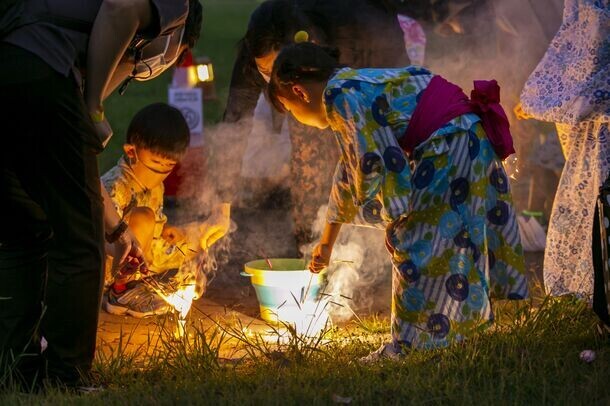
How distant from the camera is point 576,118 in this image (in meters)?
4.98

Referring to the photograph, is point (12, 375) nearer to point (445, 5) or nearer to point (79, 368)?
point (79, 368)

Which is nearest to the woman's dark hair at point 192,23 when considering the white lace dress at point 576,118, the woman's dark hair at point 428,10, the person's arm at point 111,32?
the person's arm at point 111,32

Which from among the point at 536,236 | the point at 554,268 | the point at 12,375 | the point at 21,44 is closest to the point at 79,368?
the point at 12,375

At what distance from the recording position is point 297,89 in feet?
13.7

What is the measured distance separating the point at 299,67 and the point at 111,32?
90 cm

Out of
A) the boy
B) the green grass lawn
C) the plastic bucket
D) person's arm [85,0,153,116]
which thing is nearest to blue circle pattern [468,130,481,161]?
the plastic bucket

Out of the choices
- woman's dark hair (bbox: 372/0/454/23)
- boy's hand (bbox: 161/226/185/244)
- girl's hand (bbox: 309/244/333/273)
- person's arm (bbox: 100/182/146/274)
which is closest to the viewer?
person's arm (bbox: 100/182/146/274)

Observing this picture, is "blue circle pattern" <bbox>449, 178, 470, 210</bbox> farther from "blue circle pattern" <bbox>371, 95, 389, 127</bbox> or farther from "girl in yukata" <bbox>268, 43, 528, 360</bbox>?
"blue circle pattern" <bbox>371, 95, 389, 127</bbox>

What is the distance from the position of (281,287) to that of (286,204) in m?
3.13

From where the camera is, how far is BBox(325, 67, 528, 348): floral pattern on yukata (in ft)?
13.5

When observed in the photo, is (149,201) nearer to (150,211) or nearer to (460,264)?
(150,211)

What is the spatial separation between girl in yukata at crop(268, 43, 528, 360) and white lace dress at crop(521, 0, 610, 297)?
2.96 ft

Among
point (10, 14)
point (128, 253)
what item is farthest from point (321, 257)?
point (10, 14)

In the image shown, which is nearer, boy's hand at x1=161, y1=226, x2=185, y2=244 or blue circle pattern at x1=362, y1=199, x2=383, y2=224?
blue circle pattern at x1=362, y1=199, x2=383, y2=224
